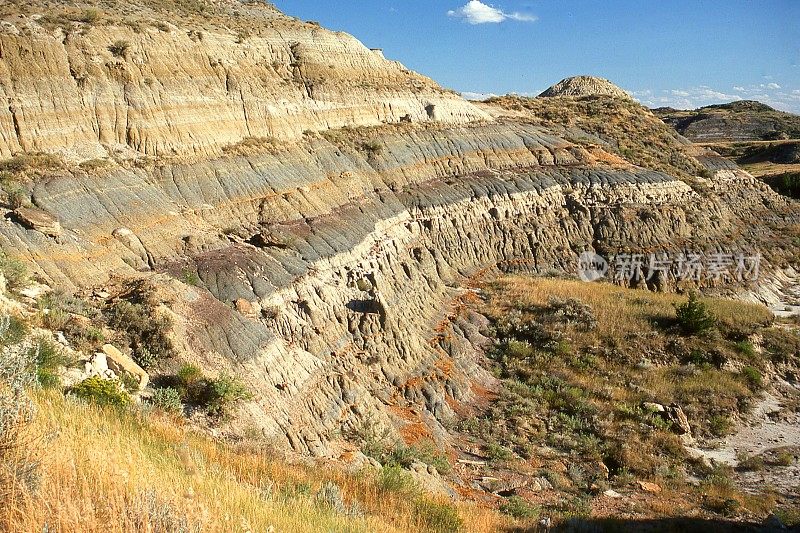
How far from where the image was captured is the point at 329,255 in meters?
19.0

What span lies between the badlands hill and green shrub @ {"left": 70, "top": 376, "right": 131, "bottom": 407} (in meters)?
0.41

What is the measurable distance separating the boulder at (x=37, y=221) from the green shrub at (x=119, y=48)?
322 inches

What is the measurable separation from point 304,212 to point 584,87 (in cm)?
6120

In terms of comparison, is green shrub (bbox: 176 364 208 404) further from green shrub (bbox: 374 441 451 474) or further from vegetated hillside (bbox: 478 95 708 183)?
vegetated hillside (bbox: 478 95 708 183)

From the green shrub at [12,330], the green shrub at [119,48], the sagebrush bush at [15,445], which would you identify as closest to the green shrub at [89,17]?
the green shrub at [119,48]

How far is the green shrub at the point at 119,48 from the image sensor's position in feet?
60.2

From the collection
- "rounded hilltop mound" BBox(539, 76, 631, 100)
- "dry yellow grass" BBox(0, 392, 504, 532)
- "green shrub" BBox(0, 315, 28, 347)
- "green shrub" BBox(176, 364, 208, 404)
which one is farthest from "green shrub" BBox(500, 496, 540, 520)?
"rounded hilltop mound" BBox(539, 76, 631, 100)

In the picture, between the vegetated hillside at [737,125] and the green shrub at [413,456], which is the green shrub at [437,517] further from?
the vegetated hillside at [737,125]

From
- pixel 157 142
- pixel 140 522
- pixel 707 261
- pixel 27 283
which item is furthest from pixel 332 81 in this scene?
pixel 140 522

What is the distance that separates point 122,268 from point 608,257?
26.0m

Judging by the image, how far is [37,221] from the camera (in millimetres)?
12406

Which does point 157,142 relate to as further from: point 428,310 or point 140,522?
point 140,522

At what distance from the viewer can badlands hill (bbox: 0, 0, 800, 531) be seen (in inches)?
339

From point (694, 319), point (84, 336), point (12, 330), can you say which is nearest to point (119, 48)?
point (84, 336)
